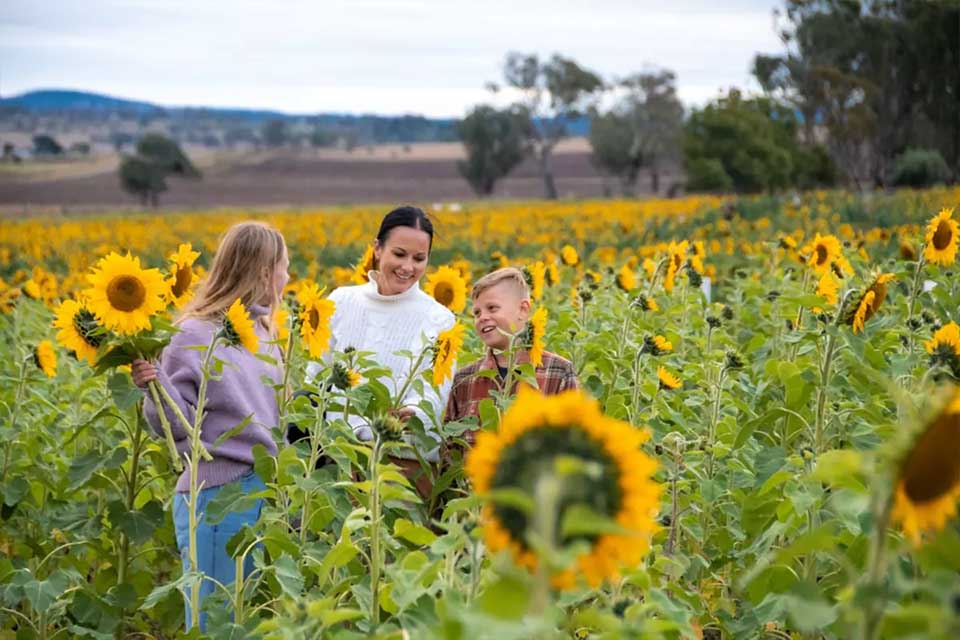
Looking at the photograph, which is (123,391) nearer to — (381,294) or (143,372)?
(143,372)

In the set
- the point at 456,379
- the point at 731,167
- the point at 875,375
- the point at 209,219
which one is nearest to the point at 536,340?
the point at 456,379

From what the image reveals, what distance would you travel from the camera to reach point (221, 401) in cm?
368

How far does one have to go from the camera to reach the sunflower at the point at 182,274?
3574mm

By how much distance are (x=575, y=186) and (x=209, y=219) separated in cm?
4430

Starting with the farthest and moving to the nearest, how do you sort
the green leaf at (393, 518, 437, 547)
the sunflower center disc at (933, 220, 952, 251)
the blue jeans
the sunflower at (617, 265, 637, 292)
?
the sunflower at (617, 265, 637, 292), the sunflower center disc at (933, 220, 952, 251), the blue jeans, the green leaf at (393, 518, 437, 547)

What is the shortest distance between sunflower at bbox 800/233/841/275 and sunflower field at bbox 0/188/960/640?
0.06 feet

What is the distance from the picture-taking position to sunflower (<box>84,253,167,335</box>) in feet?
9.83

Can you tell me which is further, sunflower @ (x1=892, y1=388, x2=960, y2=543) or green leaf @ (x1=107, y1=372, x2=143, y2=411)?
green leaf @ (x1=107, y1=372, x2=143, y2=411)

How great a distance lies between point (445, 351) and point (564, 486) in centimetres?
200

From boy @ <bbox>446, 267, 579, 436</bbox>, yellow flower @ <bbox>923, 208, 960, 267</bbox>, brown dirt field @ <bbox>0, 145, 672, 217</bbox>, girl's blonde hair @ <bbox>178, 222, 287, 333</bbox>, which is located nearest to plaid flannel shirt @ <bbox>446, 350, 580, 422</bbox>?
boy @ <bbox>446, 267, 579, 436</bbox>

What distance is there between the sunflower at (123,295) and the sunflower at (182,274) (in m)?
0.50

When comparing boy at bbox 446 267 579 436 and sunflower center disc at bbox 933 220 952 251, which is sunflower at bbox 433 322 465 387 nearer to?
boy at bbox 446 267 579 436

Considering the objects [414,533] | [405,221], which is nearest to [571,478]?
[414,533]

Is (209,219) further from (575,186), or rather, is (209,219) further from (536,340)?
(575,186)
